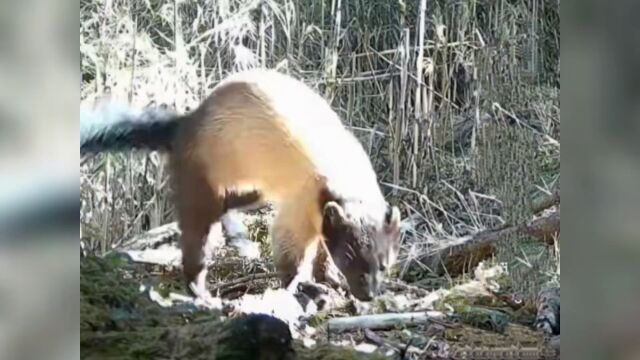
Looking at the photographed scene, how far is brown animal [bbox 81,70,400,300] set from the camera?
1.30m

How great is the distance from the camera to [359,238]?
4.35 feet

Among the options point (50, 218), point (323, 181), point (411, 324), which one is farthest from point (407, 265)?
point (50, 218)

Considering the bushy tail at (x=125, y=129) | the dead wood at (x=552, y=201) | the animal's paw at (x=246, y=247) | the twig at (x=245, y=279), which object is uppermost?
the bushy tail at (x=125, y=129)

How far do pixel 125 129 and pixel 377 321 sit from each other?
0.54 m

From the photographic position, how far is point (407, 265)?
133cm

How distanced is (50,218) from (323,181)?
455 mm

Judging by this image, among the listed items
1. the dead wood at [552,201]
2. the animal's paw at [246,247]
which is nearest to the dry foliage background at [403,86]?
the dead wood at [552,201]

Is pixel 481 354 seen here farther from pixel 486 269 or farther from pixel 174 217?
pixel 174 217

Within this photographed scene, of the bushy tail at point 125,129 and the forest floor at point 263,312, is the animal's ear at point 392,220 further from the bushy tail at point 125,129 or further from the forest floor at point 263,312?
the bushy tail at point 125,129

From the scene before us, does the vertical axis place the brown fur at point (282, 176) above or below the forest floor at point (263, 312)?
above

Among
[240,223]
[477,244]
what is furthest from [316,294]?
[477,244]

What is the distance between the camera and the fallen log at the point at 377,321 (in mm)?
1319

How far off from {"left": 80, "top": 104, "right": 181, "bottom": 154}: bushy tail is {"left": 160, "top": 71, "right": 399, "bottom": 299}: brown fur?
0.09 feet

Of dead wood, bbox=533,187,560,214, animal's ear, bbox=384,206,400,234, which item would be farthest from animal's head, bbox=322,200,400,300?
dead wood, bbox=533,187,560,214
